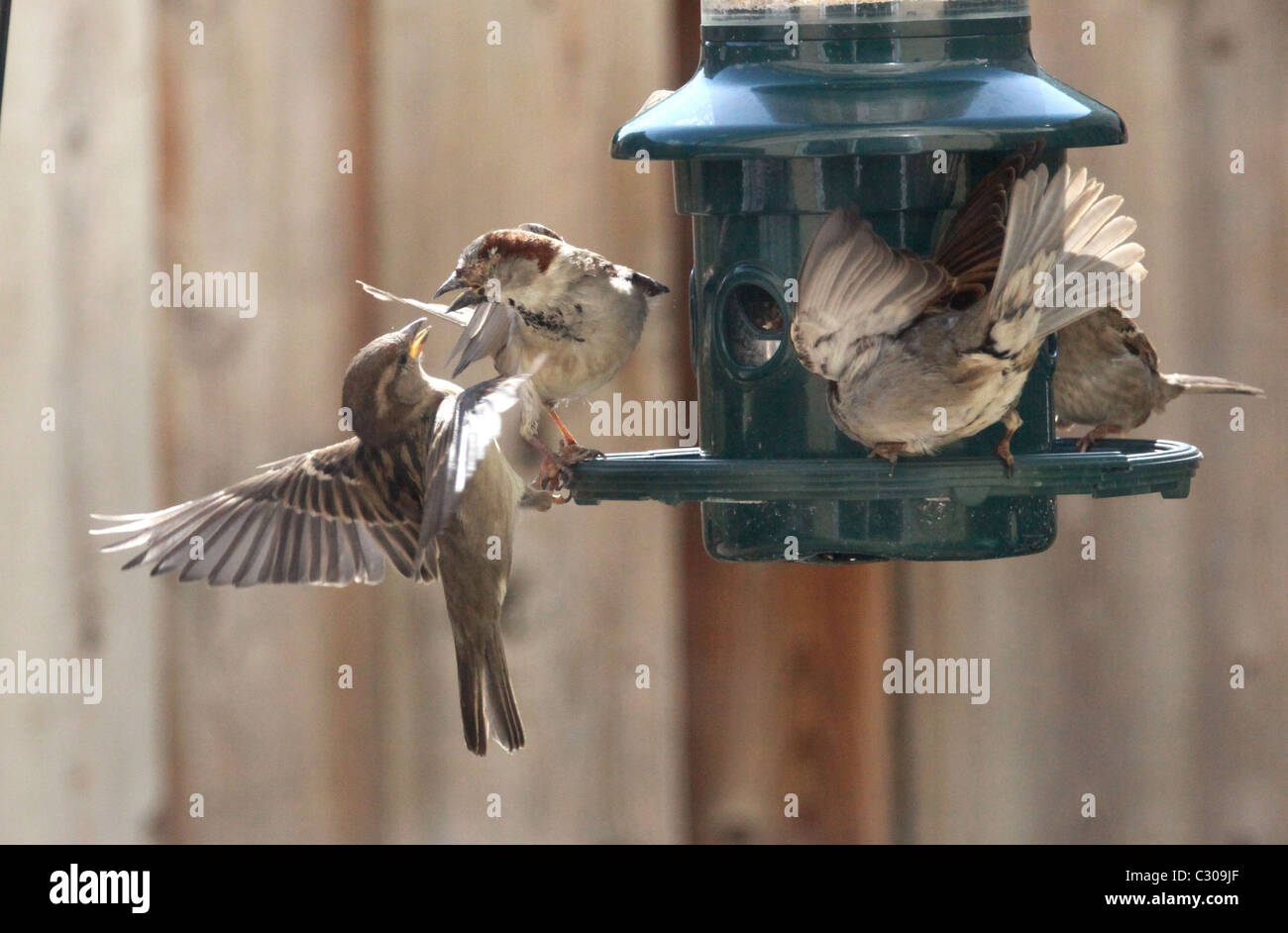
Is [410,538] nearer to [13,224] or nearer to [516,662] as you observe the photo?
[516,662]

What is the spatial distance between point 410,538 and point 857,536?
113 cm

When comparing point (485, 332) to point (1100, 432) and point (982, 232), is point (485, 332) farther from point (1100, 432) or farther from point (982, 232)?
point (1100, 432)

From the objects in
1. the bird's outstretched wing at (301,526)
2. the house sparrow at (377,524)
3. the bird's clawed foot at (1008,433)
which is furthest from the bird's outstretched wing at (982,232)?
the bird's outstretched wing at (301,526)

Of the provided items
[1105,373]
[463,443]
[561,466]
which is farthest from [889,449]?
[1105,373]

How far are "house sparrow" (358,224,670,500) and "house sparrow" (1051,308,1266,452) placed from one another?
1.01 meters

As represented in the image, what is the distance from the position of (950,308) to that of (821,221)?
1.14ft

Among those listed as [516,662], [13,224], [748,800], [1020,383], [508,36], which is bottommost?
[748,800]

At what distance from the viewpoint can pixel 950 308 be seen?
127 inches

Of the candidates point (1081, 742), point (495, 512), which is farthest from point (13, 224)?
point (1081, 742)

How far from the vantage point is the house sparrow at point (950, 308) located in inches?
120

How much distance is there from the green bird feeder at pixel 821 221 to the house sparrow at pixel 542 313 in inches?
8.2

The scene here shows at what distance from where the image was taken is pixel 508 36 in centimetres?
435

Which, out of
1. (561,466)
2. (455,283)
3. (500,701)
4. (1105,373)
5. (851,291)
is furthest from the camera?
(500,701)

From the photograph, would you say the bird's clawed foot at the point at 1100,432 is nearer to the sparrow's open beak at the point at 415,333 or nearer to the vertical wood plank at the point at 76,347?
the sparrow's open beak at the point at 415,333
